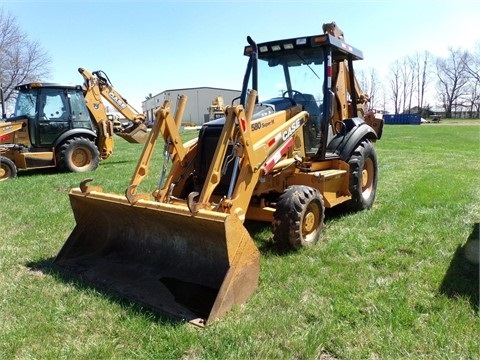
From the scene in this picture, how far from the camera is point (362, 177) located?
21.1 ft

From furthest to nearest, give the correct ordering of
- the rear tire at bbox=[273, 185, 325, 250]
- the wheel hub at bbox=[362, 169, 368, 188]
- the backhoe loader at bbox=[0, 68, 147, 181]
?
the backhoe loader at bbox=[0, 68, 147, 181] → the wheel hub at bbox=[362, 169, 368, 188] → the rear tire at bbox=[273, 185, 325, 250]

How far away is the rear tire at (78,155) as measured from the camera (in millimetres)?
11680

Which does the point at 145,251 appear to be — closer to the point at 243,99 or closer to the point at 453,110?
the point at 243,99

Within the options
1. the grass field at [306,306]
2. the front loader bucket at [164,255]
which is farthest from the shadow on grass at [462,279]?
the front loader bucket at [164,255]

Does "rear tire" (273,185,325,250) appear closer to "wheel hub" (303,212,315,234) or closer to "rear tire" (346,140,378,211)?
"wheel hub" (303,212,315,234)

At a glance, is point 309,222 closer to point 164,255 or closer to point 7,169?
point 164,255

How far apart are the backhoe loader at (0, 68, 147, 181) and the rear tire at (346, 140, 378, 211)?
8025mm

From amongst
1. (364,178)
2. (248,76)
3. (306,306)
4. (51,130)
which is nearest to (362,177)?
(364,178)

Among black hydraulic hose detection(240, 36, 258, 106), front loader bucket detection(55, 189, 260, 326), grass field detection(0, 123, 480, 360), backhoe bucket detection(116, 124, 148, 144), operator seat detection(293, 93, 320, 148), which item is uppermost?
black hydraulic hose detection(240, 36, 258, 106)

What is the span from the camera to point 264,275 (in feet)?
13.6

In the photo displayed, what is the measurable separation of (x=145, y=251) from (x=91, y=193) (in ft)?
2.77

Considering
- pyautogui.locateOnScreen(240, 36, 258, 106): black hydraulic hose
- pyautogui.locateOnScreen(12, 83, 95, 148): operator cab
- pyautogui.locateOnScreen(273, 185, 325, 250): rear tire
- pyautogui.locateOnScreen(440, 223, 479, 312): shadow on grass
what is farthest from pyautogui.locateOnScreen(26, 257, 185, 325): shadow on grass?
pyautogui.locateOnScreen(12, 83, 95, 148): operator cab

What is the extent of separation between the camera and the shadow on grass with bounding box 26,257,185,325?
3.38 meters

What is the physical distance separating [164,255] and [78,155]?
876 centimetres
